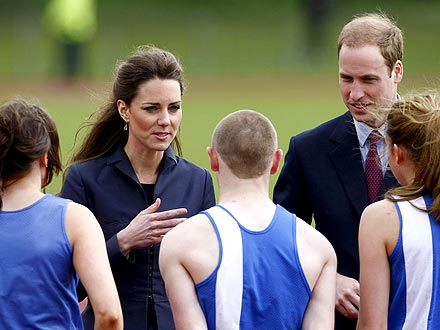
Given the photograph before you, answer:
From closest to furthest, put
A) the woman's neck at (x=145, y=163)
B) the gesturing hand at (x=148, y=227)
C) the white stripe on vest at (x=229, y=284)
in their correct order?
the white stripe on vest at (x=229, y=284) < the gesturing hand at (x=148, y=227) < the woman's neck at (x=145, y=163)

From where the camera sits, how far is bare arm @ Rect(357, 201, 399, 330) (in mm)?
3932

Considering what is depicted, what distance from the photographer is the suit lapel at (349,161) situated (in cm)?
504

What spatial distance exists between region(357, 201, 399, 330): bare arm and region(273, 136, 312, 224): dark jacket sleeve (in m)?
1.23

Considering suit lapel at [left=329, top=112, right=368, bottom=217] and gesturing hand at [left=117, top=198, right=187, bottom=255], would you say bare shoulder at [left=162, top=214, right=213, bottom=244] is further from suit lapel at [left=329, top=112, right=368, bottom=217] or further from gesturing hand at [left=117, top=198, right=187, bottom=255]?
suit lapel at [left=329, top=112, right=368, bottom=217]

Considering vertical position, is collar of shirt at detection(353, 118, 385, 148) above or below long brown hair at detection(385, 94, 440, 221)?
below

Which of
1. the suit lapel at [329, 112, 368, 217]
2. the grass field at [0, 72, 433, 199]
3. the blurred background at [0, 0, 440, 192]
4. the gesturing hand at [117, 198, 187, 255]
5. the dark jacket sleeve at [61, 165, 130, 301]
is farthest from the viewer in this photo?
the blurred background at [0, 0, 440, 192]

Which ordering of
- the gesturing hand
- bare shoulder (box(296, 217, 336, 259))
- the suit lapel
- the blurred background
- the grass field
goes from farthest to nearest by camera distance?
the blurred background
the grass field
the suit lapel
the gesturing hand
bare shoulder (box(296, 217, 336, 259))

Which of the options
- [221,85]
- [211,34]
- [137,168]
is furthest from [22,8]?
[137,168]

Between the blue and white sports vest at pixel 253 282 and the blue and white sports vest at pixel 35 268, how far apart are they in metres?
0.54

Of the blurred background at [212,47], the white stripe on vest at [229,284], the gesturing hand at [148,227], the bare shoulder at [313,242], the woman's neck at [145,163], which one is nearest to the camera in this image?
the white stripe on vest at [229,284]

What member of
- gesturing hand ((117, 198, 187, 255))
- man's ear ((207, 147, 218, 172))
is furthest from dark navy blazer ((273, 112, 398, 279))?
man's ear ((207, 147, 218, 172))

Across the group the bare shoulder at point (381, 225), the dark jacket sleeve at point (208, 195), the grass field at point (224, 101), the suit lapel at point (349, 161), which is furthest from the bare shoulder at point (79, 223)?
the grass field at point (224, 101)

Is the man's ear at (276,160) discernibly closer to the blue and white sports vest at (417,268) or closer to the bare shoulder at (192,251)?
the bare shoulder at (192,251)

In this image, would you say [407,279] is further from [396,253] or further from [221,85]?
[221,85]
